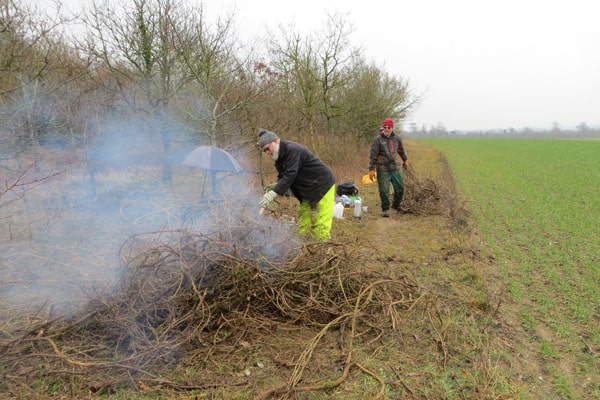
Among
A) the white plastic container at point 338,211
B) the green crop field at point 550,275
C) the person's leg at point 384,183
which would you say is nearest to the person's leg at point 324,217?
the green crop field at point 550,275

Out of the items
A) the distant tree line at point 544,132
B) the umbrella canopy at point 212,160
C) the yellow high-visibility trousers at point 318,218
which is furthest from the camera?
the distant tree line at point 544,132

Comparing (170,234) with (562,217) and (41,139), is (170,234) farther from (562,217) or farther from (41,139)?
(562,217)

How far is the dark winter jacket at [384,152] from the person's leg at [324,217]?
108 inches

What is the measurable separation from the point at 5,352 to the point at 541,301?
16.3ft

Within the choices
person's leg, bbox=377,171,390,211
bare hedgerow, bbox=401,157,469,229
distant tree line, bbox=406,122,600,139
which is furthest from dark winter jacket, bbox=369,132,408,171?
distant tree line, bbox=406,122,600,139

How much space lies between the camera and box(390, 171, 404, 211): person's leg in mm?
7312

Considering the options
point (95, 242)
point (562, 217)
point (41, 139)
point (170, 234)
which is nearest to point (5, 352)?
point (170, 234)

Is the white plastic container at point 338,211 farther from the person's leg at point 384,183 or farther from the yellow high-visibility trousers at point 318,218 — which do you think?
the yellow high-visibility trousers at point 318,218

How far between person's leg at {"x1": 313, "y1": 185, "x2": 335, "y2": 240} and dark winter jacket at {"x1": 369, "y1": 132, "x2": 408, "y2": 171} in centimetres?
273

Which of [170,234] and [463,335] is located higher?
[170,234]

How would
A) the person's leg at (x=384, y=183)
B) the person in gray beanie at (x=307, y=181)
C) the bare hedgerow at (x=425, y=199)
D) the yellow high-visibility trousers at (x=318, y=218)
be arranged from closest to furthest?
1. the person in gray beanie at (x=307, y=181)
2. the yellow high-visibility trousers at (x=318, y=218)
3. the person's leg at (x=384, y=183)
4. the bare hedgerow at (x=425, y=199)

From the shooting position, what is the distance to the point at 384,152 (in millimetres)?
7082

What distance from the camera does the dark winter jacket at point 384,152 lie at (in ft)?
23.1

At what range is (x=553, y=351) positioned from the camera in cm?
312
